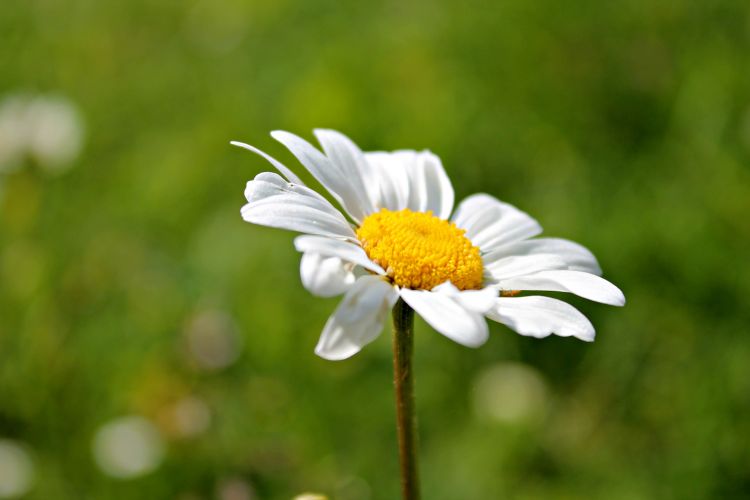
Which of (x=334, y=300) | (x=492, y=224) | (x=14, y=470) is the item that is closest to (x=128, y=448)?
(x=14, y=470)

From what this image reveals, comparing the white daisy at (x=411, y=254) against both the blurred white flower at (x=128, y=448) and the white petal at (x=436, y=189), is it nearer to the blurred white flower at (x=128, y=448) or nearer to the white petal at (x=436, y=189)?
the white petal at (x=436, y=189)

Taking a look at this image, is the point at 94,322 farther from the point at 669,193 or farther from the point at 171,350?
the point at 669,193

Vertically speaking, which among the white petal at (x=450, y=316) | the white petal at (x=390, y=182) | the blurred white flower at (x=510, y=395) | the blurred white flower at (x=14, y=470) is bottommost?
the blurred white flower at (x=14, y=470)

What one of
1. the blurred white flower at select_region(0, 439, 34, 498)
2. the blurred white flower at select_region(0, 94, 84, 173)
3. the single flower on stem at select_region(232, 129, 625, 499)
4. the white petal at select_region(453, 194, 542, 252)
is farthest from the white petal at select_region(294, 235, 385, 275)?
the blurred white flower at select_region(0, 94, 84, 173)

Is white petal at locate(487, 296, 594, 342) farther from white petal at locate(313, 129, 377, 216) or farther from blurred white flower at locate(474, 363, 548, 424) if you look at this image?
blurred white flower at locate(474, 363, 548, 424)

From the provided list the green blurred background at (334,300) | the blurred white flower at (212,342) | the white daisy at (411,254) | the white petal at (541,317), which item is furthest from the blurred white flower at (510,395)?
the white petal at (541,317)

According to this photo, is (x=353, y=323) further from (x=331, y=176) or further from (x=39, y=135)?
(x=39, y=135)
